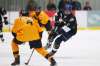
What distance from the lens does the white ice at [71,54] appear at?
853cm

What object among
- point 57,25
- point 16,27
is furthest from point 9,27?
point 16,27

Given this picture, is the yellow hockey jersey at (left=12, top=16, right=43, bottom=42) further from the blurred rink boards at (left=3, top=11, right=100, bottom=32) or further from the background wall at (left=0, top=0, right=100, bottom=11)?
the background wall at (left=0, top=0, right=100, bottom=11)

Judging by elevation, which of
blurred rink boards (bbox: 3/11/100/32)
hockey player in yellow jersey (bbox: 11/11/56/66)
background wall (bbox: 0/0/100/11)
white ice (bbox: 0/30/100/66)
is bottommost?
blurred rink boards (bbox: 3/11/100/32)

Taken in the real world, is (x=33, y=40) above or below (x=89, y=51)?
above

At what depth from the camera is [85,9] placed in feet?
58.4

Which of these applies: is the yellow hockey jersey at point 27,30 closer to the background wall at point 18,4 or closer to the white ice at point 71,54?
the white ice at point 71,54

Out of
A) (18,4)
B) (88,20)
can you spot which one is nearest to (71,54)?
(88,20)

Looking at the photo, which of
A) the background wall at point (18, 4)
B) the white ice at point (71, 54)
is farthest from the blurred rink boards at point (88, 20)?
the white ice at point (71, 54)

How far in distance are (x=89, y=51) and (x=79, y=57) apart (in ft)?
3.39

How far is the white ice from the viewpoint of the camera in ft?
28.0

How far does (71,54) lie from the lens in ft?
32.5

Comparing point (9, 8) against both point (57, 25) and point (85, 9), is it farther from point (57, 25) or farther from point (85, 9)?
point (57, 25)

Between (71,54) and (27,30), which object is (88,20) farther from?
(27,30)

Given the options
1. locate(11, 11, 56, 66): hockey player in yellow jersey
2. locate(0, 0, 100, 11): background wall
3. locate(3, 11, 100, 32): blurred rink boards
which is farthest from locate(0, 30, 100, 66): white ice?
locate(0, 0, 100, 11): background wall
